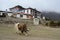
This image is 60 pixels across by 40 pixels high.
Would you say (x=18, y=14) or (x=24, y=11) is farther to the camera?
(x=24, y=11)

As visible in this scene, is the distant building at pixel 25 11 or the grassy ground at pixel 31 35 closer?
the grassy ground at pixel 31 35

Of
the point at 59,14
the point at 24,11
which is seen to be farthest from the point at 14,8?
the point at 59,14

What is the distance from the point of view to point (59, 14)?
106 m

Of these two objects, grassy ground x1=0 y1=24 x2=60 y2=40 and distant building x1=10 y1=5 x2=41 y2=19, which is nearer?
grassy ground x1=0 y1=24 x2=60 y2=40

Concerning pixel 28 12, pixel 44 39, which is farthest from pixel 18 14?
pixel 44 39

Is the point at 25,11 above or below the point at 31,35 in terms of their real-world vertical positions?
above

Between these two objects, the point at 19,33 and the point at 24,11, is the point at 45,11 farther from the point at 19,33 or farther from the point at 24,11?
the point at 19,33

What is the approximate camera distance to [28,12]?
73.0 meters

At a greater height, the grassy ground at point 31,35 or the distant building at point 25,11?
the distant building at point 25,11

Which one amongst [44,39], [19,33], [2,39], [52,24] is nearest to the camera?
[2,39]

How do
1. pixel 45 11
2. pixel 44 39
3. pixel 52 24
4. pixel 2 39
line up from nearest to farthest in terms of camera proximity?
pixel 2 39, pixel 44 39, pixel 52 24, pixel 45 11

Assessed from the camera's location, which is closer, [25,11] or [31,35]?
[31,35]

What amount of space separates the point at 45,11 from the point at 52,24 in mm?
65554

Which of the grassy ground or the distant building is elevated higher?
the distant building
